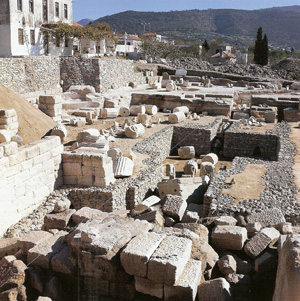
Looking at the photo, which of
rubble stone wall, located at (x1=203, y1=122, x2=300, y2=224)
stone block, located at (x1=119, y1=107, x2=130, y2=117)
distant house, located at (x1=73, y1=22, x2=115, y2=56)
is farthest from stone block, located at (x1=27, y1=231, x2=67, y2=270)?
distant house, located at (x1=73, y1=22, x2=115, y2=56)

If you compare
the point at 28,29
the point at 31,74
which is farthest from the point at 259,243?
the point at 28,29

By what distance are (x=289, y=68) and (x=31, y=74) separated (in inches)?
1161

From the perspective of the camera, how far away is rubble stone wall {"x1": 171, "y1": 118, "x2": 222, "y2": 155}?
1888 centimetres

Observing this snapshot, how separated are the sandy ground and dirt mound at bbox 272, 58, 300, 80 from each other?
32.0 meters

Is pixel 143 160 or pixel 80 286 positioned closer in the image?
pixel 80 286

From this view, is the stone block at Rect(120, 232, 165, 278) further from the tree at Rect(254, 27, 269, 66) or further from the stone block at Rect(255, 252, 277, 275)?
the tree at Rect(254, 27, 269, 66)

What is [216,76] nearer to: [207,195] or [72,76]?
[72,76]

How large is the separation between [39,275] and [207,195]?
5226mm

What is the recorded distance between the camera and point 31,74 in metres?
23.9

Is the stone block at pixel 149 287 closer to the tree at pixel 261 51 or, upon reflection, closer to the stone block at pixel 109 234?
the stone block at pixel 109 234

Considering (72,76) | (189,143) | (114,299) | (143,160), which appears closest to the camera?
(114,299)

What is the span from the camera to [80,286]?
219 inches

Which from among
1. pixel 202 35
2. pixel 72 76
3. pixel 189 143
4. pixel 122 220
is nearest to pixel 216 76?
pixel 72 76

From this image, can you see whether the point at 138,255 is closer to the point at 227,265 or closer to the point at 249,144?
the point at 227,265
